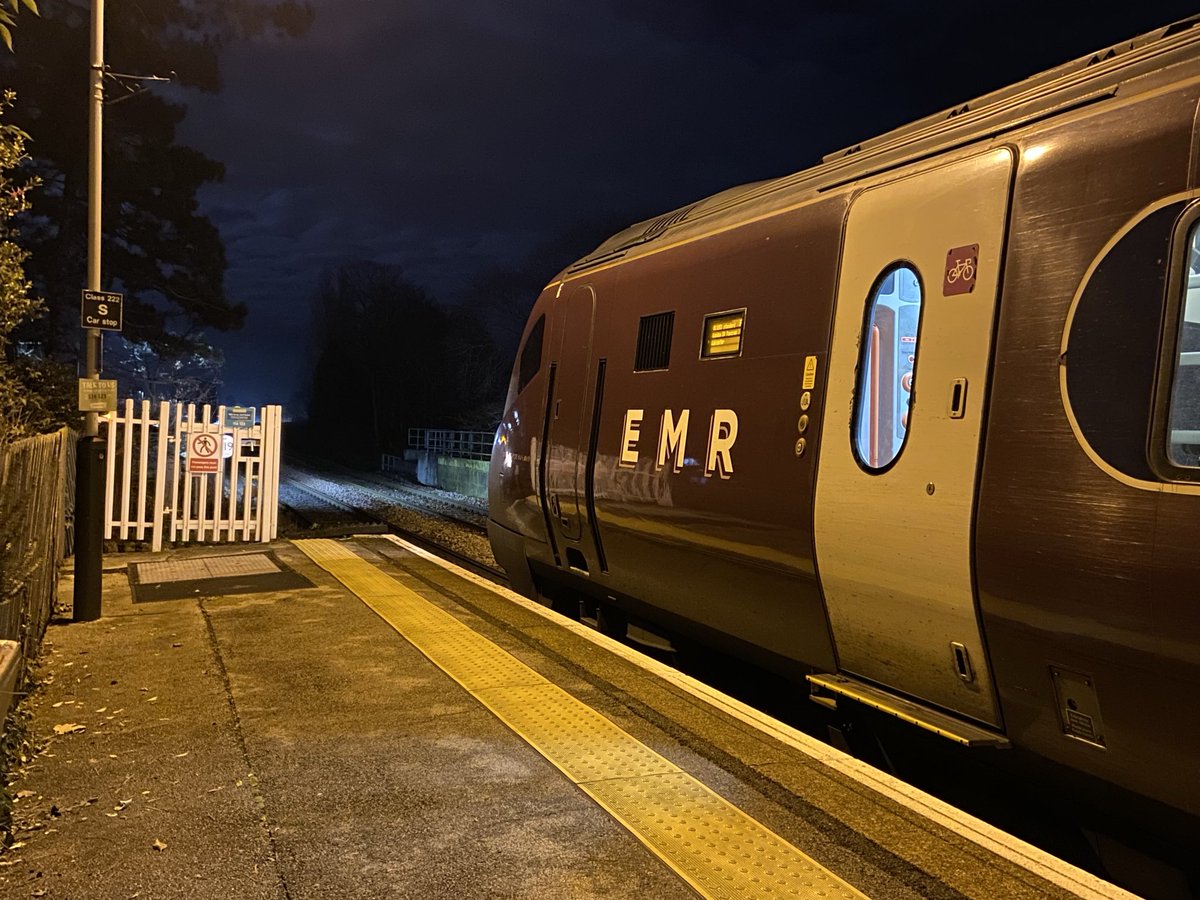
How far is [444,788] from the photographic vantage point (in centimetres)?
406

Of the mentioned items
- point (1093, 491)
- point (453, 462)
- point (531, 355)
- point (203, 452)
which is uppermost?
point (531, 355)

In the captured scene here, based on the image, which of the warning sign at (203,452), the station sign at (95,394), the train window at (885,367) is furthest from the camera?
the warning sign at (203,452)

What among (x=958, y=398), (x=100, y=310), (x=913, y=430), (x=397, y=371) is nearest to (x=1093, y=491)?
(x=958, y=398)

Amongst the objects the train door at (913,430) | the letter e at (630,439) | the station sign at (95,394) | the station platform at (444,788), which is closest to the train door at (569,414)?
the letter e at (630,439)

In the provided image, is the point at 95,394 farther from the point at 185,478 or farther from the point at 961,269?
the point at 961,269

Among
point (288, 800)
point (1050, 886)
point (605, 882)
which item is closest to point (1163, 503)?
point (1050, 886)

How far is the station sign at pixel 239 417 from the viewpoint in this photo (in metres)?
11.9

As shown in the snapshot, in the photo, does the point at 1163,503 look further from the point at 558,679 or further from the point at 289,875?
the point at 558,679

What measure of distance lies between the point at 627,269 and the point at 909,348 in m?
2.87

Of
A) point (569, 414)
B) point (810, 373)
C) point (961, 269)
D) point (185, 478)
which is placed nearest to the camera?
point (961, 269)

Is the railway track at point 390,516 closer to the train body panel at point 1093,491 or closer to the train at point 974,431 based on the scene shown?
the train at point 974,431

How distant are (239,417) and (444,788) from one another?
29.7 ft

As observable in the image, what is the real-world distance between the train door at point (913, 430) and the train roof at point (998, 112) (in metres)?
Result: 0.22

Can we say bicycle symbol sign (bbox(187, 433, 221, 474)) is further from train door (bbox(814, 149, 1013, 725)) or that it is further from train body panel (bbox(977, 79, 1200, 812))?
train body panel (bbox(977, 79, 1200, 812))
